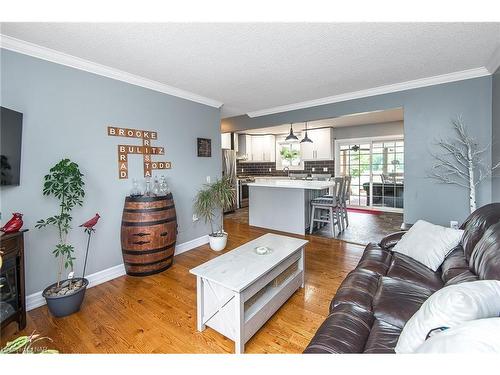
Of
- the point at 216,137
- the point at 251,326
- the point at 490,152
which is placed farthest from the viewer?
the point at 216,137

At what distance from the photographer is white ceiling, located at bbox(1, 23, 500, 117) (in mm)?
1835

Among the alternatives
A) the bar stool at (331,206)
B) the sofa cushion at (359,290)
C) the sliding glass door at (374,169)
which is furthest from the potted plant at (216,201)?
the sliding glass door at (374,169)

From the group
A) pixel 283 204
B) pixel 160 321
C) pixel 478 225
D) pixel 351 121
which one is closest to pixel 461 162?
pixel 478 225

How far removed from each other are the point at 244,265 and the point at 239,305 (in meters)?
0.36

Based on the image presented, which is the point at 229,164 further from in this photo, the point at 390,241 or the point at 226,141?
the point at 390,241

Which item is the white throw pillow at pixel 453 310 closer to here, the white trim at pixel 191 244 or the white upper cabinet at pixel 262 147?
the white trim at pixel 191 244

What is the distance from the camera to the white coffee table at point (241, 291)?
1506 millimetres

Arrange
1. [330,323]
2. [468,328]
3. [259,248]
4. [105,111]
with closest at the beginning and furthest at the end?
1. [468,328]
2. [330,323]
3. [259,248]
4. [105,111]

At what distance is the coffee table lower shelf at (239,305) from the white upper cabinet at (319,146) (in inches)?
204

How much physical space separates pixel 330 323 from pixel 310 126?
231 inches

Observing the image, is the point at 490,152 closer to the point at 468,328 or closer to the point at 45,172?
the point at 468,328
